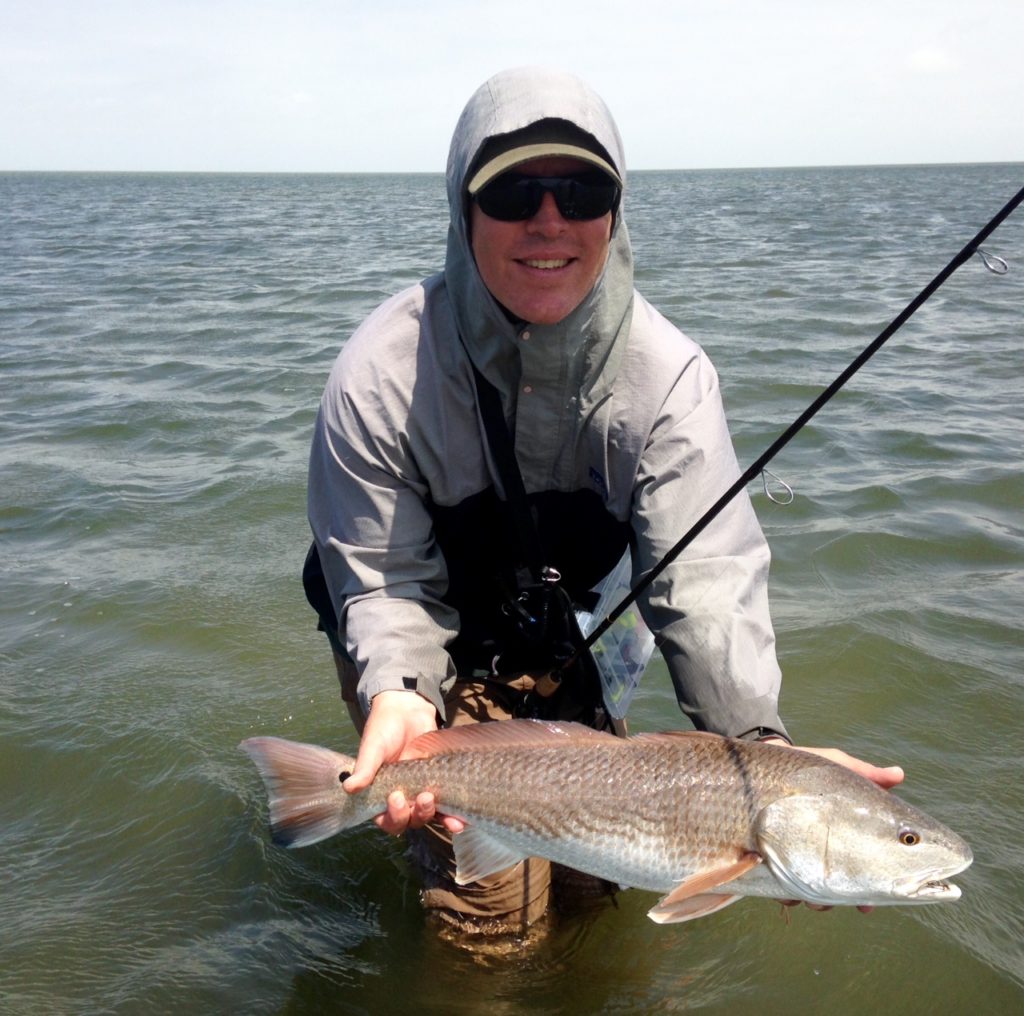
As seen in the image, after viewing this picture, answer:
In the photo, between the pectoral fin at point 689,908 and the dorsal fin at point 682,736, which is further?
the dorsal fin at point 682,736

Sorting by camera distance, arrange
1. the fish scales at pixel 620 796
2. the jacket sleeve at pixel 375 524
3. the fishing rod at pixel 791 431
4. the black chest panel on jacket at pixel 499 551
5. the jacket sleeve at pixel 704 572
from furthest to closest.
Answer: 1. the black chest panel on jacket at pixel 499 551
2. the jacket sleeve at pixel 375 524
3. the jacket sleeve at pixel 704 572
4. the fishing rod at pixel 791 431
5. the fish scales at pixel 620 796

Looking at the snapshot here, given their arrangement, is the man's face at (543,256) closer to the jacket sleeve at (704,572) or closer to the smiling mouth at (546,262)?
the smiling mouth at (546,262)

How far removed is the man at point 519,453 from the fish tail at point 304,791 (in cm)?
13

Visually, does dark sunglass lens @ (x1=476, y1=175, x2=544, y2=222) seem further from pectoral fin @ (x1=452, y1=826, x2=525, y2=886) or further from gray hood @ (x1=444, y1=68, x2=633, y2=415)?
pectoral fin @ (x1=452, y1=826, x2=525, y2=886)

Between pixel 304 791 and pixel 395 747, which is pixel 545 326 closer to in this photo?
pixel 395 747

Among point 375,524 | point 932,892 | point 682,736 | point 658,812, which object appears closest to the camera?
point 932,892

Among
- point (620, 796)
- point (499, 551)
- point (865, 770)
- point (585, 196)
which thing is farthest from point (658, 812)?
point (585, 196)

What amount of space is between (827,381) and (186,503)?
7.29m

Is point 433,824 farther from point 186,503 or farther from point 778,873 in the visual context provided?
point 186,503

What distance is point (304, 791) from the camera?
311 centimetres

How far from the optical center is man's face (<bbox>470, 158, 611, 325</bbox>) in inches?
126

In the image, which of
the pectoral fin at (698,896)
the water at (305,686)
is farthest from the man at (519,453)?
the water at (305,686)

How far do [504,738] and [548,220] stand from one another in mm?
1557

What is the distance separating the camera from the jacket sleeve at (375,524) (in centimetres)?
344
